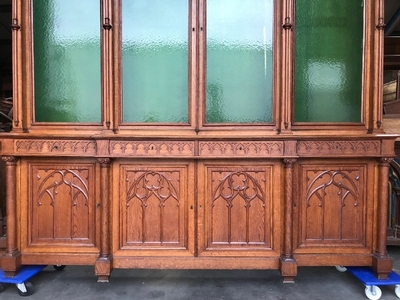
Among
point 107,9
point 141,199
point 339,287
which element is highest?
point 107,9

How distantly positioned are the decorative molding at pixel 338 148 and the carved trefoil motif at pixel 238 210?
0.36 meters

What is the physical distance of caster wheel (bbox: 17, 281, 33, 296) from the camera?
2.21 meters

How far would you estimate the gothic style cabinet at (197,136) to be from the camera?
227 centimetres

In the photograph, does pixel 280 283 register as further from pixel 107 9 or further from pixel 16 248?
pixel 107 9

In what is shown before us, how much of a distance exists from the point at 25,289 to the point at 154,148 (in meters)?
1.48

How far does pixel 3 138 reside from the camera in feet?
7.43

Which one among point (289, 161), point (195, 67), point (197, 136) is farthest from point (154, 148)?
point (289, 161)

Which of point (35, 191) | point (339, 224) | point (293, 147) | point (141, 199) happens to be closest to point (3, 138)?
point (35, 191)

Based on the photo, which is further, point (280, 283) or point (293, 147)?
point (280, 283)

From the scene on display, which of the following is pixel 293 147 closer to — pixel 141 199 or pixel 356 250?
pixel 356 250

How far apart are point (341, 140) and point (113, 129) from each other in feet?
5.99

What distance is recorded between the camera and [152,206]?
2.32 meters

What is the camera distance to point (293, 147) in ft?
7.27

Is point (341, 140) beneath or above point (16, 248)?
above
